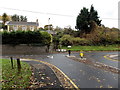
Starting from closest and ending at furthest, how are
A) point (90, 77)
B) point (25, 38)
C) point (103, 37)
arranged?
1. point (90, 77)
2. point (25, 38)
3. point (103, 37)

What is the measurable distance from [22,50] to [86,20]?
23.4 metres

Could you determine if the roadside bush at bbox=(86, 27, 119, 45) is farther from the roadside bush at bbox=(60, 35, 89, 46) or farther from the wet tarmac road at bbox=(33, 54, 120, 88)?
the wet tarmac road at bbox=(33, 54, 120, 88)

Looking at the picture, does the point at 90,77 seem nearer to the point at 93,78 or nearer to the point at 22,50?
the point at 93,78

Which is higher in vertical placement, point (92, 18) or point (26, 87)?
point (92, 18)

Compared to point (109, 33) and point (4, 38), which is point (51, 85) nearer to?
point (4, 38)

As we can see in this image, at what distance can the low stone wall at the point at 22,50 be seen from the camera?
24047 millimetres

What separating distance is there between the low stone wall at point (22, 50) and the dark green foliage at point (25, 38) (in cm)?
93

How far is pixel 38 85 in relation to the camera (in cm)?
606

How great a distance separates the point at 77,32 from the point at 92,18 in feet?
21.0

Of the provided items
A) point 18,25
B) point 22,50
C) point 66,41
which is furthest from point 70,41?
point 18,25

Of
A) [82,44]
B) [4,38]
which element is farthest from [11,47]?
[82,44]

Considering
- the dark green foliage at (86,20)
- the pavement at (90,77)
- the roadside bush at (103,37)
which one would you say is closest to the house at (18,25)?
the dark green foliage at (86,20)

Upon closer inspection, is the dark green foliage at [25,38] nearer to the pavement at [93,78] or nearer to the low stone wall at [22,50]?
the low stone wall at [22,50]

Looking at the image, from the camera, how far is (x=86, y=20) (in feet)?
131
